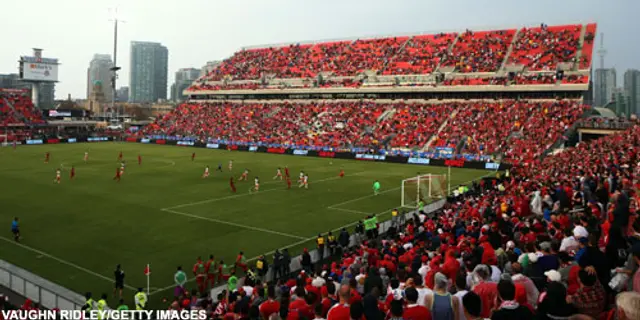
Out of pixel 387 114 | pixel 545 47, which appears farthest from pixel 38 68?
pixel 545 47

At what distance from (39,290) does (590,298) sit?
14576 millimetres

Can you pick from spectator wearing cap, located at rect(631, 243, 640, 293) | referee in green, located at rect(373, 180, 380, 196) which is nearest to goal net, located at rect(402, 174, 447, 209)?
referee in green, located at rect(373, 180, 380, 196)

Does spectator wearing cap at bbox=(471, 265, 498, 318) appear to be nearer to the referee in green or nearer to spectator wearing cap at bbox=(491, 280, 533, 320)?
spectator wearing cap at bbox=(491, 280, 533, 320)

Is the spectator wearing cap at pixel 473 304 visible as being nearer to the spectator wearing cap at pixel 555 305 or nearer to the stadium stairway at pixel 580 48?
the spectator wearing cap at pixel 555 305

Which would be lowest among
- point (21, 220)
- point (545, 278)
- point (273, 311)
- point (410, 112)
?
point (21, 220)

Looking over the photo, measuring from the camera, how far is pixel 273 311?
780cm

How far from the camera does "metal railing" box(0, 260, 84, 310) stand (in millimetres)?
13406

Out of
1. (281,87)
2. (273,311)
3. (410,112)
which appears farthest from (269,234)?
(281,87)

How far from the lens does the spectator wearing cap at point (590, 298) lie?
5547 millimetres

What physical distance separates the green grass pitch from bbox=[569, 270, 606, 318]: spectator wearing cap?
1384 cm

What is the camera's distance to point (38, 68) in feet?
341

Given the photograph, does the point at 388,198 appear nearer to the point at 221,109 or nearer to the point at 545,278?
the point at 545,278

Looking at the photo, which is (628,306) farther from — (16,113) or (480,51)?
(16,113)

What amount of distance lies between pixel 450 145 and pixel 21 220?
4489 centimetres
